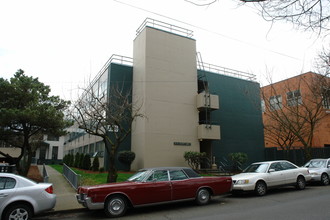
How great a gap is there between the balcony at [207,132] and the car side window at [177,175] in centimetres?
Answer: 1198

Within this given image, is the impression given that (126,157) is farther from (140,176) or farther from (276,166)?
(276,166)

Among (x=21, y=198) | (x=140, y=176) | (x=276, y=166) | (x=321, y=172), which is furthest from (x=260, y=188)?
(x=21, y=198)

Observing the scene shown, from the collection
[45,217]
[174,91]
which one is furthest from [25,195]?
[174,91]

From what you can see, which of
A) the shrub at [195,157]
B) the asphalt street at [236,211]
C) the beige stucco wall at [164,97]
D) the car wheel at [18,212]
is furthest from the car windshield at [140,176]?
the shrub at [195,157]

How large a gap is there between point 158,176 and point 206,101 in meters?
13.6

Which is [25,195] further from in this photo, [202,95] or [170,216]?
[202,95]

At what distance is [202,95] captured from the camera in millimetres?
21906

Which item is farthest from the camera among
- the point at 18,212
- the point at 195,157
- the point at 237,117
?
the point at 237,117

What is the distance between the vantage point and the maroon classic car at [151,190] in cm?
791

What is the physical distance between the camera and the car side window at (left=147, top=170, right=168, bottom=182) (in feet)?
29.3

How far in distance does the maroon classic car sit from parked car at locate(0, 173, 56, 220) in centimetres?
112

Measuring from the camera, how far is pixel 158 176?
9.10 meters

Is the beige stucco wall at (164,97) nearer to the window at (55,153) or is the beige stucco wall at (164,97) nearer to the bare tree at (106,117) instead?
the bare tree at (106,117)

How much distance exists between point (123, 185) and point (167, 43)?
52.9 ft
